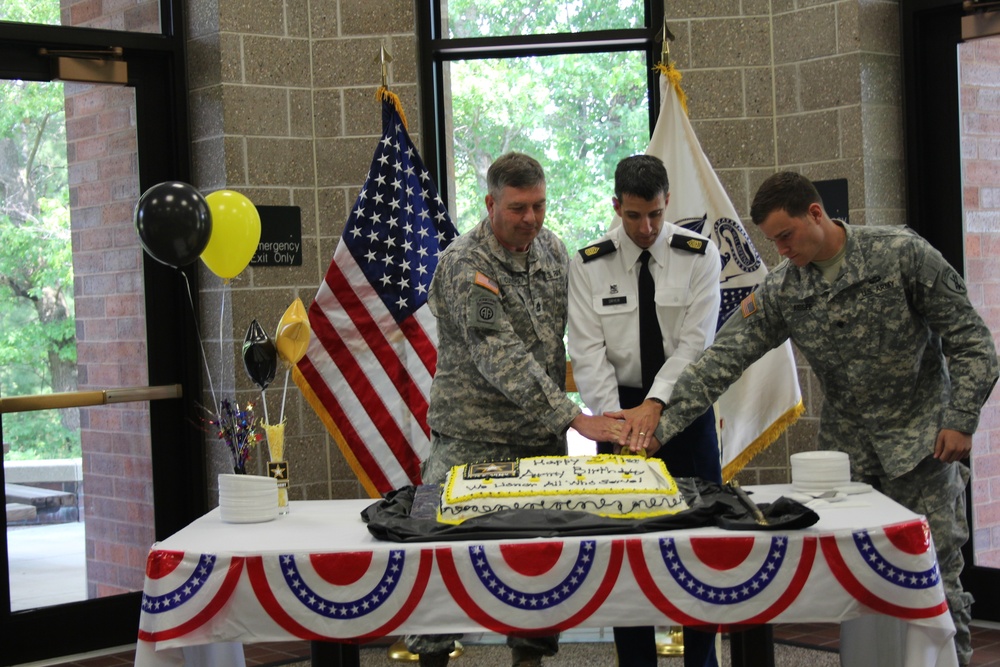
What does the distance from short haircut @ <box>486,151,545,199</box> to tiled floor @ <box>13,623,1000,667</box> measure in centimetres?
186

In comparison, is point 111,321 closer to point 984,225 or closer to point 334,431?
point 334,431

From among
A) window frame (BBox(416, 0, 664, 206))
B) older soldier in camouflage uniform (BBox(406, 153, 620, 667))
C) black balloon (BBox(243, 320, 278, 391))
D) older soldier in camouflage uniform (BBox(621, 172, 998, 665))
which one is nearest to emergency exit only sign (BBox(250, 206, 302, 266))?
window frame (BBox(416, 0, 664, 206))

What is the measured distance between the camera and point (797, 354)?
4.18m

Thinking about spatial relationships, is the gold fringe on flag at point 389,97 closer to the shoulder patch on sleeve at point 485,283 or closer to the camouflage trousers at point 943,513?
the shoulder patch on sleeve at point 485,283

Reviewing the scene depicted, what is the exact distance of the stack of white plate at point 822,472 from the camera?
253cm

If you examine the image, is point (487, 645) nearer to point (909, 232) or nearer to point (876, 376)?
point (876, 376)

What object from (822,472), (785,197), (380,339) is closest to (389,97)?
(380,339)

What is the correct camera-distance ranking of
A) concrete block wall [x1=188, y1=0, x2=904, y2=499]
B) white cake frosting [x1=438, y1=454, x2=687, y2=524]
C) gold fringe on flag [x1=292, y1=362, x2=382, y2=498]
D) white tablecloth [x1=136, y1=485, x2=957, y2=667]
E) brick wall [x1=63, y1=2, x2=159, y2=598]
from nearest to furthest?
1. white tablecloth [x1=136, y1=485, x2=957, y2=667]
2. white cake frosting [x1=438, y1=454, x2=687, y2=524]
3. gold fringe on flag [x1=292, y1=362, x2=382, y2=498]
4. concrete block wall [x1=188, y1=0, x2=904, y2=499]
5. brick wall [x1=63, y1=2, x2=159, y2=598]

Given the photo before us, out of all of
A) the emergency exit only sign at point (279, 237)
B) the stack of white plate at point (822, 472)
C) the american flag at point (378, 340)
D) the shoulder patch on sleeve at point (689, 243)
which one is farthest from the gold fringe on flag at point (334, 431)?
the stack of white plate at point (822, 472)

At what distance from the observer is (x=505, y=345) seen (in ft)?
9.41

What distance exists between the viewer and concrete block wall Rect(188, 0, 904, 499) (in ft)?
13.5

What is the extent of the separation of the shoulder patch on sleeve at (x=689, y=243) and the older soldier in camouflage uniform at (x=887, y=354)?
0.27m

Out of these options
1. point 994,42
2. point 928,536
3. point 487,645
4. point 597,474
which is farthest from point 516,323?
point 994,42

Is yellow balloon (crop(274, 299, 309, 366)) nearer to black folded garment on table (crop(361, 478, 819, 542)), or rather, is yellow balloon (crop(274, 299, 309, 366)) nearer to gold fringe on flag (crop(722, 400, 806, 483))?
black folded garment on table (crop(361, 478, 819, 542))
